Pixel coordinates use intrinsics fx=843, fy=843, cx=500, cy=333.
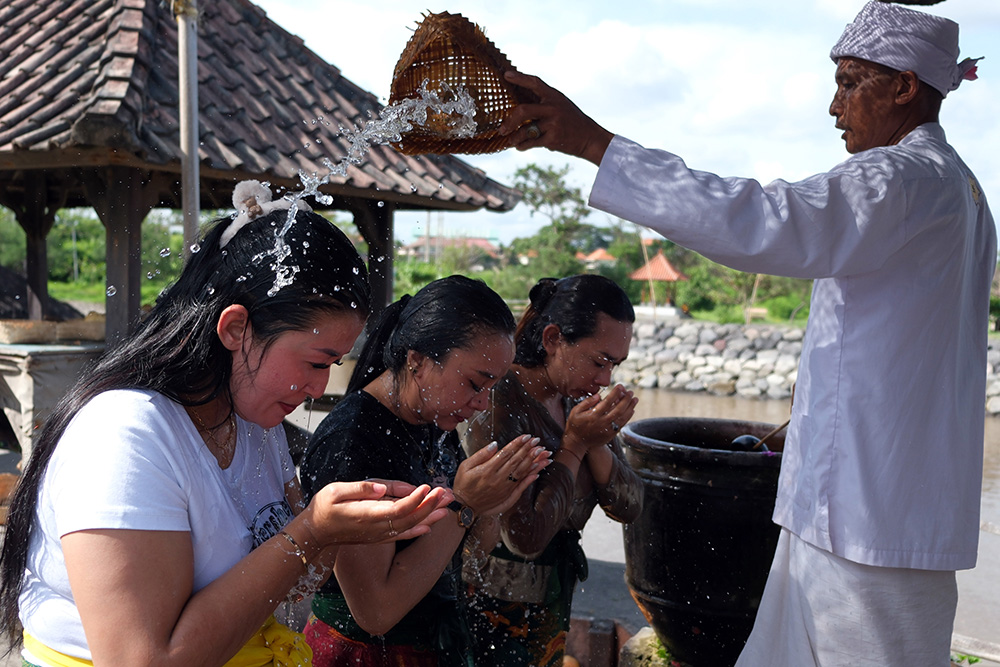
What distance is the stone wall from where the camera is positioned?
64.2 feet

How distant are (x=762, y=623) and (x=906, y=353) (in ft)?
3.00

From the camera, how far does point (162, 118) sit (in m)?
6.02

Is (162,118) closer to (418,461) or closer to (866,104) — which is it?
(418,461)

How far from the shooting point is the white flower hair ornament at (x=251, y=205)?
1.81m

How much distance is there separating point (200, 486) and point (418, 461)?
2.85 ft

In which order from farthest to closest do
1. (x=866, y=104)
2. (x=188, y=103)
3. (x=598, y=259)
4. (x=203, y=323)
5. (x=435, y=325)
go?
(x=598, y=259), (x=188, y=103), (x=866, y=104), (x=435, y=325), (x=203, y=323)

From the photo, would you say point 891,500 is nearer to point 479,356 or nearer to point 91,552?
point 479,356

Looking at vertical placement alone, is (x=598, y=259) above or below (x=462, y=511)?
above

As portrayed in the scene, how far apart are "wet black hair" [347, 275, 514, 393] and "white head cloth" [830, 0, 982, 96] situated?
1.30 m

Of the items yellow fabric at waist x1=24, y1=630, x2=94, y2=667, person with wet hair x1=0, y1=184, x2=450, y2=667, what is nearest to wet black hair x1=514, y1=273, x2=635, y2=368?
person with wet hair x1=0, y1=184, x2=450, y2=667

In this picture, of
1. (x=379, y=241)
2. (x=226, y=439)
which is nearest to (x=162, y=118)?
(x=379, y=241)

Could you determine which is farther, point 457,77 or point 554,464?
point 554,464

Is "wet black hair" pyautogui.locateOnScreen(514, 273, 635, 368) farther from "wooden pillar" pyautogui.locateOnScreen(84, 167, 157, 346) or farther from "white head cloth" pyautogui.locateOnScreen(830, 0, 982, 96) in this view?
"wooden pillar" pyautogui.locateOnScreen(84, 167, 157, 346)

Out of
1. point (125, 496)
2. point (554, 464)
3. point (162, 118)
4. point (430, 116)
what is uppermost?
point (162, 118)
